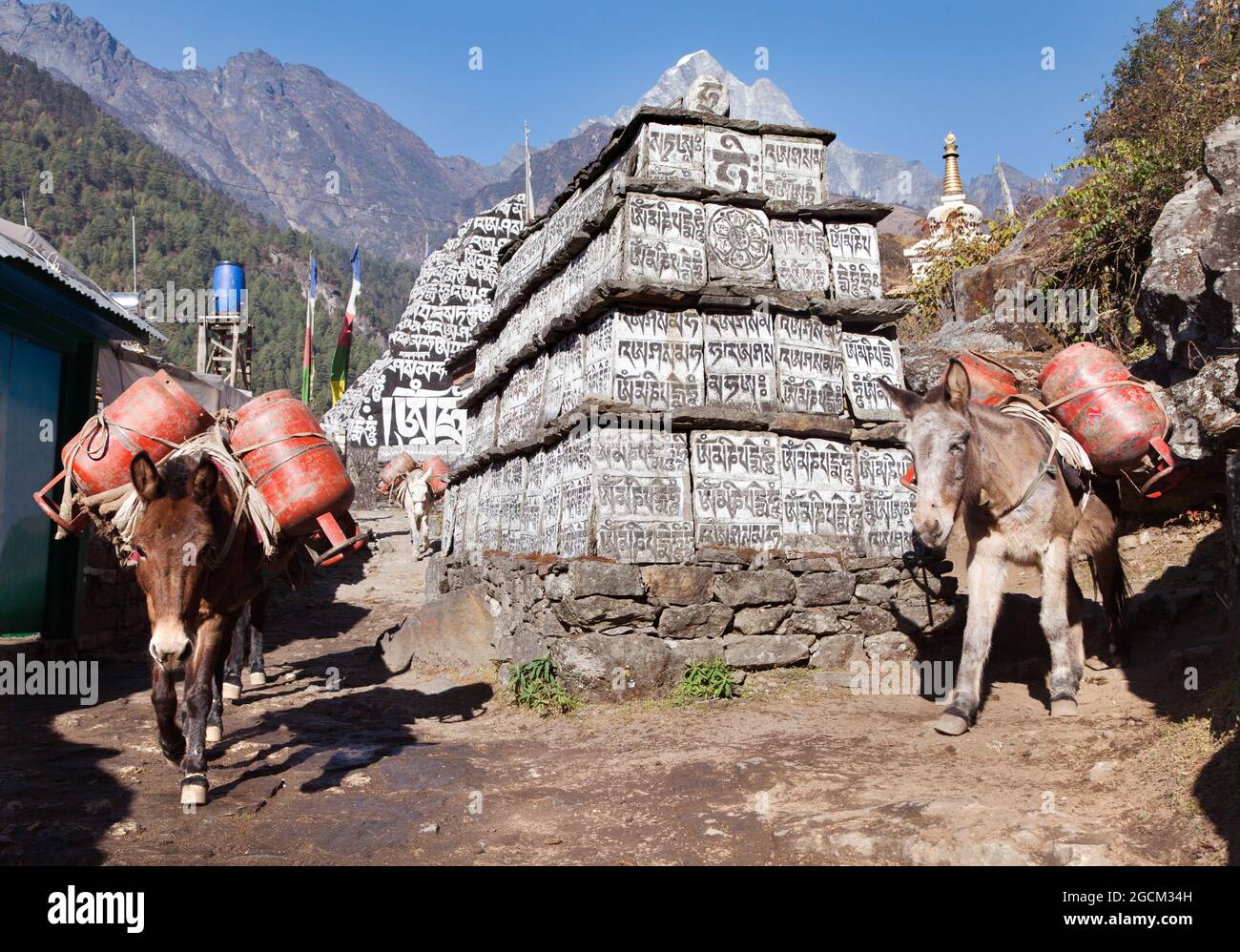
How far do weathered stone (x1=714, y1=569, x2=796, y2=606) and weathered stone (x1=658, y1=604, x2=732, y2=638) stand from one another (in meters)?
0.13

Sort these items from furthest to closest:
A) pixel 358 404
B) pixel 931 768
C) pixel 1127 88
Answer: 1. pixel 358 404
2. pixel 1127 88
3. pixel 931 768

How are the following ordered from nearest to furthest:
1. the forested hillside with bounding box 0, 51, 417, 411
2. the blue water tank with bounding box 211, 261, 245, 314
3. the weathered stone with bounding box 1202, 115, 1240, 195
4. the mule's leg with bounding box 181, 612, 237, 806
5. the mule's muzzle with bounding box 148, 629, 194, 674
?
A: 1. the mule's muzzle with bounding box 148, 629, 194, 674
2. the mule's leg with bounding box 181, 612, 237, 806
3. the weathered stone with bounding box 1202, 115, 1240, 195
4. the blue water tank with bounding box 211, 261, 245, 314
5. the forested hillside with bounding box 0, 51, 417, 411

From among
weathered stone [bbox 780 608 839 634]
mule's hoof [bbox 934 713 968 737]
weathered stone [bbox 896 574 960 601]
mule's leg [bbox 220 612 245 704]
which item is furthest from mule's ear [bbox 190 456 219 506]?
weathered stone [bbox 896 574 960 601]

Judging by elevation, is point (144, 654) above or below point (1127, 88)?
below

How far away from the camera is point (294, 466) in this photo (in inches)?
250

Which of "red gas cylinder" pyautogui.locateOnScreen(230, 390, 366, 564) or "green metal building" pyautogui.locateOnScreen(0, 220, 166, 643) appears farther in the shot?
"green metal building" pyautogui.locateOnScreen(0, 220, 166, 643)

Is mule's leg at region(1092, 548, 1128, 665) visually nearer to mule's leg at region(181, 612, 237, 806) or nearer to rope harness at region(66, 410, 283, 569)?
rope harness at region(66, 410, 283, 569)

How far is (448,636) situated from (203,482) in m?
5.72

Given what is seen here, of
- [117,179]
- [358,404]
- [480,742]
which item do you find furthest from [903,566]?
Result: [117,179]

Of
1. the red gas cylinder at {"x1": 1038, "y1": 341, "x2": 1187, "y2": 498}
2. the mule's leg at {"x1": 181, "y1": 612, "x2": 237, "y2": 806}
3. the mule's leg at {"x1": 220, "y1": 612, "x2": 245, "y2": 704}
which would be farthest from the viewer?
the mule's leg at {"x1": 220, "y1": 612, "x2": 245, "y2": 704}

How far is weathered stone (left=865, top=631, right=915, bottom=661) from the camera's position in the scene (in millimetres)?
8578
